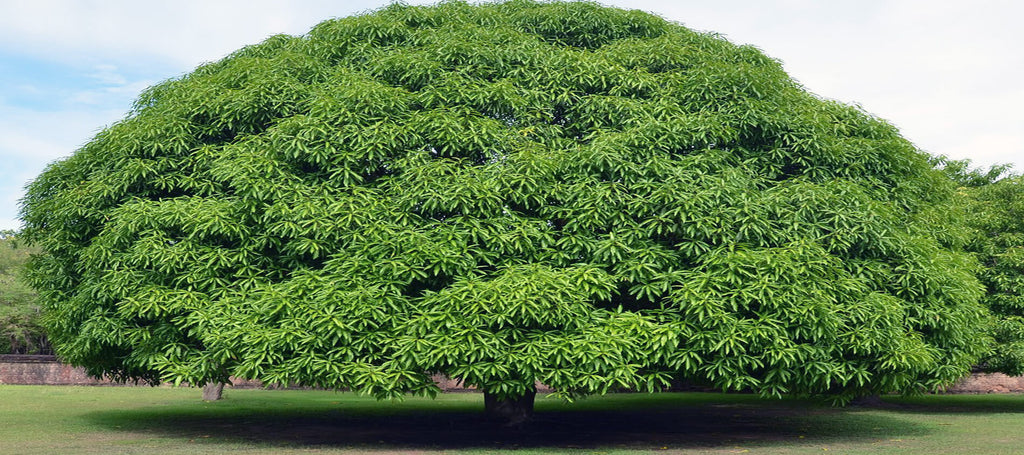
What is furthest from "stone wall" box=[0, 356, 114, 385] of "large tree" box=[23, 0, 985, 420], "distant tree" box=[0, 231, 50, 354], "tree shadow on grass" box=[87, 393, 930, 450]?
"large tree" box=[23, 0, 985, 420]

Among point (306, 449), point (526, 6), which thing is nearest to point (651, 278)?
point (306, 449)

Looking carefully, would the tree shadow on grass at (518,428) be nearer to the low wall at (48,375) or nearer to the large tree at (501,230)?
the large tree at (501,230)

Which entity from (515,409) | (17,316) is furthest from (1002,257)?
(17,316)

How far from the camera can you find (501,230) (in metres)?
12.0

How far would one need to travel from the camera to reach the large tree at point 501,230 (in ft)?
37.9

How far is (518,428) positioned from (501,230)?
535 centimetres

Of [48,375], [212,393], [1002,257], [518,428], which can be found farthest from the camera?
[48,375]

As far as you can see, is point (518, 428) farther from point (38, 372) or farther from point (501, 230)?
point (38, 372)

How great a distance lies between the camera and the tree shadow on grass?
46.6 ft

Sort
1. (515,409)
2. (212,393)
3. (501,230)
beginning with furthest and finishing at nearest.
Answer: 1. (212,393)
2. (515,409)
3. (501,230)

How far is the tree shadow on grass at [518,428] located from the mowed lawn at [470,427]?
0.09ft

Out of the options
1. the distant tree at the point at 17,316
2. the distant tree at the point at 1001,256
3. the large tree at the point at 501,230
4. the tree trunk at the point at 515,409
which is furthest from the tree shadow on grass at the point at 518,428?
the distant tree at the point at 17,316

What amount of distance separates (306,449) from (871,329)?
343 inches

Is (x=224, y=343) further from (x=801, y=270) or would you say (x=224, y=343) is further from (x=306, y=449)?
(x=801, y=270)
